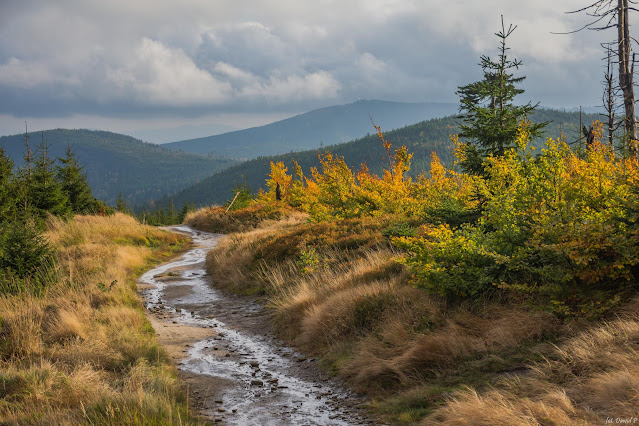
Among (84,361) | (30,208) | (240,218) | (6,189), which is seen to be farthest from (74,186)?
A: (84,361)

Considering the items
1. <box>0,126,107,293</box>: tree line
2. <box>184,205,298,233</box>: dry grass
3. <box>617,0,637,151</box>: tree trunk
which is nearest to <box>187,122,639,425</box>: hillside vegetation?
<box>0,126,107,293</box>: tree line

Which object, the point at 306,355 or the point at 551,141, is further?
the point at 306,355

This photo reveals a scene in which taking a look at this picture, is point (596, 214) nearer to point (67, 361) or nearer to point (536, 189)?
point (536, 189)

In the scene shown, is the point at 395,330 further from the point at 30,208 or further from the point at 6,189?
the point at 6,189

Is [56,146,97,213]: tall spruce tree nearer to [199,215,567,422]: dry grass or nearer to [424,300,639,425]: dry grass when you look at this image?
[199,215,567,422]: dry grass

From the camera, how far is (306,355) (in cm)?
777

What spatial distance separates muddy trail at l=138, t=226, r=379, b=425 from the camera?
17.9 ft

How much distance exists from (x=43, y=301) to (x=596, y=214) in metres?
9.97

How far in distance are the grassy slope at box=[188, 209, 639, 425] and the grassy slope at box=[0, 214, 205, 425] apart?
251cm

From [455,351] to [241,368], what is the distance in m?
3.53

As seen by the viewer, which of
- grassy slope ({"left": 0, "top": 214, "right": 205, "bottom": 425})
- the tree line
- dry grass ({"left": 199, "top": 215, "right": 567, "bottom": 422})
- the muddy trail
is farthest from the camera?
the tree line

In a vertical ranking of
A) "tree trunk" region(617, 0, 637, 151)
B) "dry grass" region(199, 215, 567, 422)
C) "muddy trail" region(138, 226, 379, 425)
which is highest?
"tree trunk" region(617, 0, 637, 151)


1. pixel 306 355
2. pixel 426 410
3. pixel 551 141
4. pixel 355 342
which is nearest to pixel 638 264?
pixel 551 141

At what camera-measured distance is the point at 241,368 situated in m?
7.28
